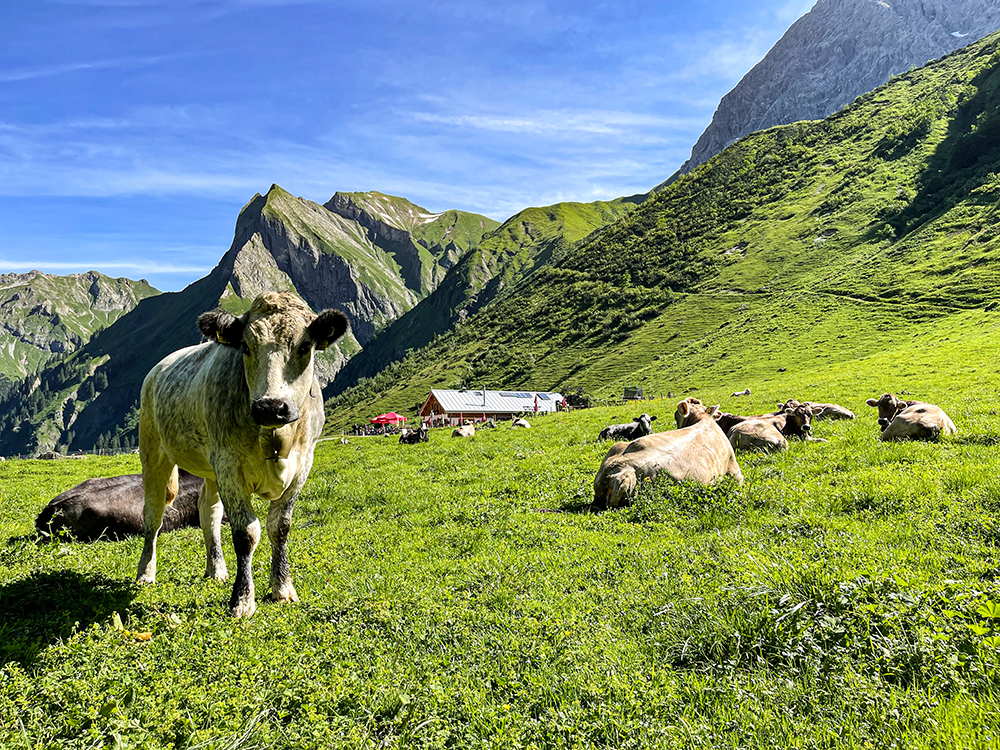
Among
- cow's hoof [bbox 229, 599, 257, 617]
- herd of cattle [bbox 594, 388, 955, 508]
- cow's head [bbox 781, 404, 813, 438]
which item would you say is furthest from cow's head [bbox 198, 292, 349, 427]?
cow's head [bbox 781, 404, 813, 438]

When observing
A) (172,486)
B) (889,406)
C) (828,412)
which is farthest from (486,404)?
(172,486)

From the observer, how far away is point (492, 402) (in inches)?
3460

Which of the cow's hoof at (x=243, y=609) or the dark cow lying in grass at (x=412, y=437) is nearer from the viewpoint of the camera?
the cow's hoof at (x=243, y=609)

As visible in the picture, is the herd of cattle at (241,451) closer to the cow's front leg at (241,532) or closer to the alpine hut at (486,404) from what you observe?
the cow's front leg at (241,532)

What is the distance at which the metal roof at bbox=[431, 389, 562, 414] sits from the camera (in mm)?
86688

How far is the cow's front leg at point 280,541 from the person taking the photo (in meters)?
6.39

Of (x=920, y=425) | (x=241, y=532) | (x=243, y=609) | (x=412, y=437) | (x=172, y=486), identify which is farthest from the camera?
(x=412, y=437)

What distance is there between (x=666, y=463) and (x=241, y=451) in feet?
24.8

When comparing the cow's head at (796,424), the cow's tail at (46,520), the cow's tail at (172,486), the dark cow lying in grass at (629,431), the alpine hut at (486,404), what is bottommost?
the alpine hut at (486,404)

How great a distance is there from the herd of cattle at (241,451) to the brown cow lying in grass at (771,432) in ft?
11.1

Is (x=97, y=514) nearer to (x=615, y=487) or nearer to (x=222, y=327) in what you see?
(x=222, y=327)

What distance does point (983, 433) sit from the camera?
39.5ft

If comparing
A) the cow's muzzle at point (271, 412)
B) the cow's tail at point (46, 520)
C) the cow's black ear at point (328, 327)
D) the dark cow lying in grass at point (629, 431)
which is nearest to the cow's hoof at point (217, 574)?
the cow's muzzle at point (271, 412)

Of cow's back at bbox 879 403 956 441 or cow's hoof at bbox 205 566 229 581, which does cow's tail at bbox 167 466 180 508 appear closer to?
cow's hoof at bbox 205 566 229 581
